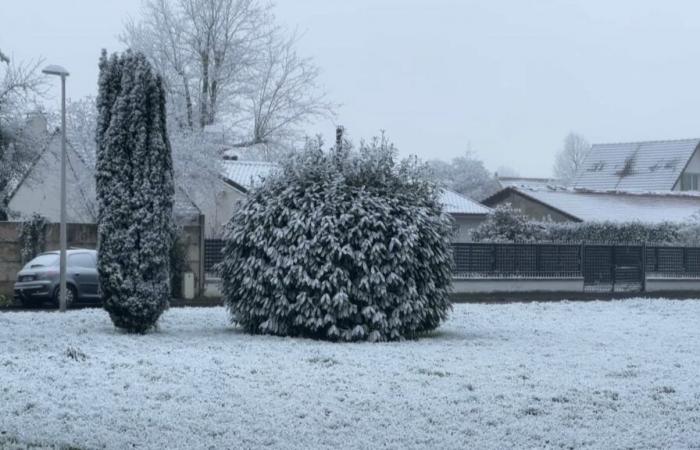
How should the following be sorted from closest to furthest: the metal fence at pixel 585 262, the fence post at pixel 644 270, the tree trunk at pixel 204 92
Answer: the metal fence at pixel 585 262 < the fence post at pixel 644 270 < the tree trunk at pixel 204 92

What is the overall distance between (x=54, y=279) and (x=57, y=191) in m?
16.8

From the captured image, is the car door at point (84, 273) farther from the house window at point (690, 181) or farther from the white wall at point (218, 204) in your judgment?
the house window at point (690, 181)

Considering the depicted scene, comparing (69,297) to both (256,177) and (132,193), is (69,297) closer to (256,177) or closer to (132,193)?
(132,193)

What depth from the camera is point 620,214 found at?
5303 centimetres

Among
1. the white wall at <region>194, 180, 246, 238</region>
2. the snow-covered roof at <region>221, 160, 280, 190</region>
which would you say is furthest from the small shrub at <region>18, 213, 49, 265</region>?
the snow-covered roof at <region>221, 160, 280, 190</region>

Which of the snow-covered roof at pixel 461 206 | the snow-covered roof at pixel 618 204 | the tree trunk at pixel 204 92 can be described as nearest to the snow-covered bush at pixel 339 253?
the snow-covered roof at pixel 461 206

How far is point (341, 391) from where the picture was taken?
→ 12070 millimetres

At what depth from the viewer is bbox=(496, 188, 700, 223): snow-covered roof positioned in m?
52.2

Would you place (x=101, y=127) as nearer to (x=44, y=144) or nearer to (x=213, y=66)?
(x=44, y=144)

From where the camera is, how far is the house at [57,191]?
36.6m

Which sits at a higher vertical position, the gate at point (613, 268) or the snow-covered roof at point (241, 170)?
the snow-covered roof at point (241, 170)

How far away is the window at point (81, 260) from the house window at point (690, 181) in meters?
49.1

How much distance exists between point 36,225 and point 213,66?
26183mm

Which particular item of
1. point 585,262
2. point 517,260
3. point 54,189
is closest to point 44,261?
point 54,189
